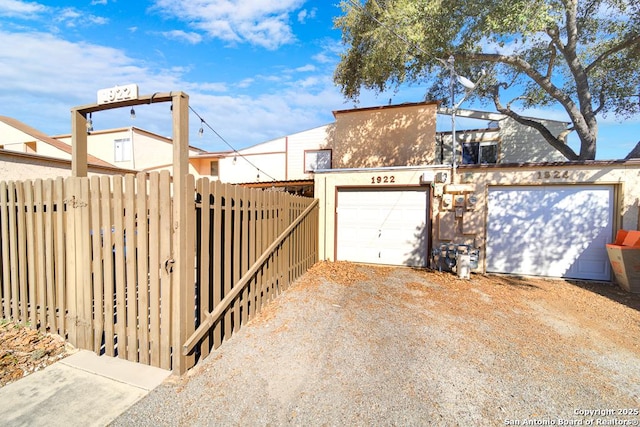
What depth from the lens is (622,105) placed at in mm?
10773

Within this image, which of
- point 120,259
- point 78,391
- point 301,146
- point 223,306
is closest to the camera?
point 78,391

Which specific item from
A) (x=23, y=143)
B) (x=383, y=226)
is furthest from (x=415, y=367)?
(x=23, y=143)

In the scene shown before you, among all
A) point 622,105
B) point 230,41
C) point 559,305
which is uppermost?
point 230,41

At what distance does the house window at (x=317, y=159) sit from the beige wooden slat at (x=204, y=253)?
33.7 feet

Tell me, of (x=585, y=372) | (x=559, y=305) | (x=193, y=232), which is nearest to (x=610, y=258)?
(x=559, y=305)

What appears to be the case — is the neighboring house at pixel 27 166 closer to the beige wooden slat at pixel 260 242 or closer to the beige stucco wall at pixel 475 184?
the beige wooden slat at pixel 260 242

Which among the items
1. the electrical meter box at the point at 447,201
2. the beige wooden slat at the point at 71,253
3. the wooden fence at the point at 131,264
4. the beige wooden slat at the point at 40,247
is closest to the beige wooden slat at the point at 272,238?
the wooden fence at the point at 131,264

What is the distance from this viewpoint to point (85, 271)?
3010 millimetres

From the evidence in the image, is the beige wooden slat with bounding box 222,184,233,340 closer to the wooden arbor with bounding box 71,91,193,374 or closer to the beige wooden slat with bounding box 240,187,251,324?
the beige wooden slat with bounding box 240,187,251,324

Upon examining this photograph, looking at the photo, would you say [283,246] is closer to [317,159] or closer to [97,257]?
[97,257]

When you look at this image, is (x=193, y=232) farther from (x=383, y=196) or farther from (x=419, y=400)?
(x=383, y=196)

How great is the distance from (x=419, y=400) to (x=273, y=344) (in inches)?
66.9

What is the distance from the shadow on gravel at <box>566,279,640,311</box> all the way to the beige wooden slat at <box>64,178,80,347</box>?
842 centimetres

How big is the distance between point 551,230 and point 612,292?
1.66 meters
